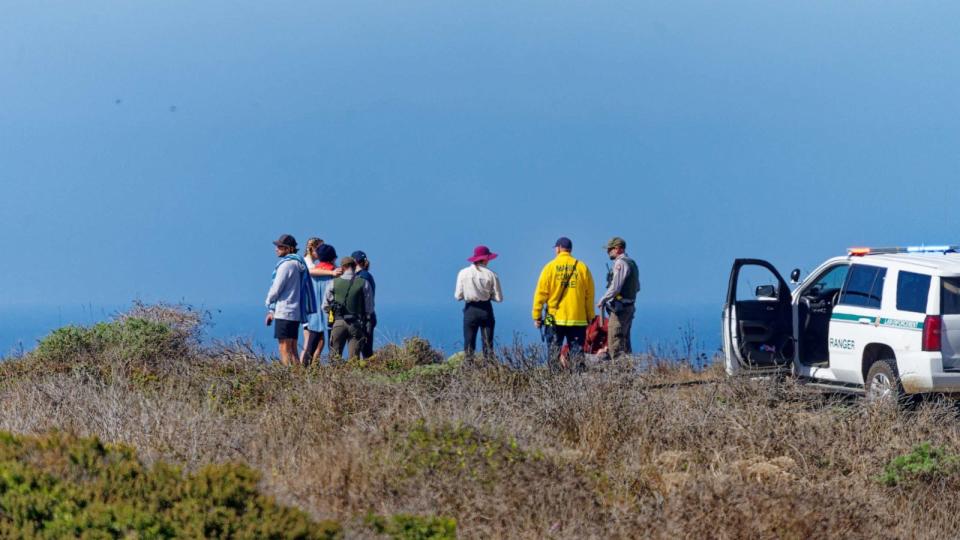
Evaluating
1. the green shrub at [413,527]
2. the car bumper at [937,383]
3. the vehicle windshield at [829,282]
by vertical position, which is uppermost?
the vehicle windshield at [829,282]

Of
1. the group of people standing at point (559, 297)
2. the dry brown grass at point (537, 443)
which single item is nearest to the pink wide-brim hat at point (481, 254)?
the group of people standing at point (559, 297)

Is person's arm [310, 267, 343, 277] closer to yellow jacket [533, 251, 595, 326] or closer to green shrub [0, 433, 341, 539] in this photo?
yellow jacket [533, 251, 595, 326]

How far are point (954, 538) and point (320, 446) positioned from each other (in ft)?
13.9

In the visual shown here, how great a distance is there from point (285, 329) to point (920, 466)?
25.2 feet

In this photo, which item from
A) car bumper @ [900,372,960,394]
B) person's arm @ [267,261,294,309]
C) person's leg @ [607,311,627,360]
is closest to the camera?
car bumper @ [900,372,960,394]

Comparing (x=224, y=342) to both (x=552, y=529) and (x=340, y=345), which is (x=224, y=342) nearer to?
(x=340, y=345)

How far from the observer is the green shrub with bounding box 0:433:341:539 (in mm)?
A: 5238

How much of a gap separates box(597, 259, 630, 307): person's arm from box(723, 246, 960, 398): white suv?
227 centimetres

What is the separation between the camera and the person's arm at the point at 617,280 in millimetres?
15094

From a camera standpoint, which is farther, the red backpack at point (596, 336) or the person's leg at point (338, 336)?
the red backpack at point (596, 336)

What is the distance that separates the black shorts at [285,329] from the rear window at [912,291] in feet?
22.0

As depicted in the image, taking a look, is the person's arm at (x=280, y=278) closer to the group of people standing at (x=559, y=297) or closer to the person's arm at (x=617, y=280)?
the group of people standing at (x=559, y=297)

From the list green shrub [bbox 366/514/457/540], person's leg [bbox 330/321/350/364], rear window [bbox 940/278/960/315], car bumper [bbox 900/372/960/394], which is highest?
rear window [bbox 940/278/960/315]

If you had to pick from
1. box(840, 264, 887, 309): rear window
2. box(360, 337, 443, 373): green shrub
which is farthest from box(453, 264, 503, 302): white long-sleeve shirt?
box(840, 264, 887, 309): rear window
